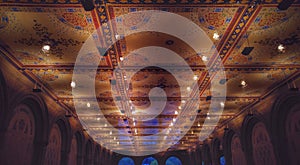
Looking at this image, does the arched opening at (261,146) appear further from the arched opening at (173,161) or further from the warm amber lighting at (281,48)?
the arched opening at (173,161)

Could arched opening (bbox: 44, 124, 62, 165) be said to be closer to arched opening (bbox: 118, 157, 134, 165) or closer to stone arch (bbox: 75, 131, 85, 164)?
stone arch (bbox: 75, 131, 85, 164)

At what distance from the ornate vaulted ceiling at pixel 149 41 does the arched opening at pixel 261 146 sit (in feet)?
8.04

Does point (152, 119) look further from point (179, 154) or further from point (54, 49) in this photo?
point (179, 154)

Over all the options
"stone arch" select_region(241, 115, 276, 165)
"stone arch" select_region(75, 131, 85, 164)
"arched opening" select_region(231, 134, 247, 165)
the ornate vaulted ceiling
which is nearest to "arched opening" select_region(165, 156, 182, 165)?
"arched opening" select_region(231, 134, 247, 165)

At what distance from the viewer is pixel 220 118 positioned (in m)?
17.0

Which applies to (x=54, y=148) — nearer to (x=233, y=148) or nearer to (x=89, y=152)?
(x=89, y=152)

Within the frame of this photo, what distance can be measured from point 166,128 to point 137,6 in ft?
52.0

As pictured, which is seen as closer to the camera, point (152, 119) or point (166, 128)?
point (152, 119)

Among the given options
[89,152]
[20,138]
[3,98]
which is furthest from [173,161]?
[3,98]

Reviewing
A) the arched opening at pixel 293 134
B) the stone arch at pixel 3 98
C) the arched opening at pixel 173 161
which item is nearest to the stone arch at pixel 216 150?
the arched opening at pixel 293 134

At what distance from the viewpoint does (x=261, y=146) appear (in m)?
12.9

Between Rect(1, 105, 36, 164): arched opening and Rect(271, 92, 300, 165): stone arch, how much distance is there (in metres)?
11.4

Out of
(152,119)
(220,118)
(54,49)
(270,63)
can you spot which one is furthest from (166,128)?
(54,49)

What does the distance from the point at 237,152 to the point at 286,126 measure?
6031 mm
